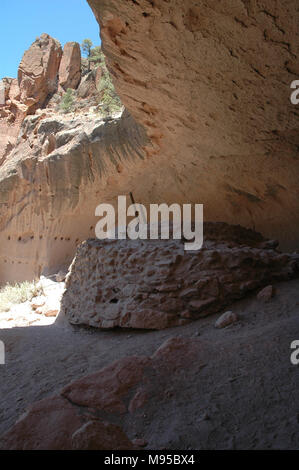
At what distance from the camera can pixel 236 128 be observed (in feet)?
11.4

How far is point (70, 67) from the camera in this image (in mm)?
14609

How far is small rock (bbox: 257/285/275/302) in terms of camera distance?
264cm

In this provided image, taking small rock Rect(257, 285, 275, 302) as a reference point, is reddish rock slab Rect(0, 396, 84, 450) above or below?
below

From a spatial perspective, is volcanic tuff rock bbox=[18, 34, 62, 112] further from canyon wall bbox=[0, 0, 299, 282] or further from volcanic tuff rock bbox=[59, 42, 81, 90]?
canyon wall bbox=[0, 0, 299, 282]

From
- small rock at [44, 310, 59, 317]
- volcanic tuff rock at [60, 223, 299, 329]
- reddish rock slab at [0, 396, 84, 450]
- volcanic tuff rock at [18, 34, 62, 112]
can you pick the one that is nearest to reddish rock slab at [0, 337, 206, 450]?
reddish rock slab at [0, 396, 84, 450]

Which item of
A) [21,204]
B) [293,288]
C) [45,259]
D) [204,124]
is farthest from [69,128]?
[293,288]

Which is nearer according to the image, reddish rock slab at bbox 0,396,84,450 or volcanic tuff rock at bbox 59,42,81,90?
reddish rock slab at bbox 0,396,84,450

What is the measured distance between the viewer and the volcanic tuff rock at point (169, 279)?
9.24ft

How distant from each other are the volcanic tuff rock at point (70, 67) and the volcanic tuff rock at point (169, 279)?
43.2 ft

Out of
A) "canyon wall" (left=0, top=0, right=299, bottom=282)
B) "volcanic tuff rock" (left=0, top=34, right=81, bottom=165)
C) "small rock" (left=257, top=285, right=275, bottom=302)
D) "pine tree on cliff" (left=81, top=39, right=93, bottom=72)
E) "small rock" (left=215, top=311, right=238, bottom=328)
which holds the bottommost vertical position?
"small rock" (left=215, top=311, right=238, bottom=328)

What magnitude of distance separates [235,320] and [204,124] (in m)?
2.23

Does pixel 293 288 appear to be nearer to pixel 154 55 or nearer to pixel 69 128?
pixel 154 55

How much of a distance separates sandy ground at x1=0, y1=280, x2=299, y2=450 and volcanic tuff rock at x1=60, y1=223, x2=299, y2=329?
5.2 inches

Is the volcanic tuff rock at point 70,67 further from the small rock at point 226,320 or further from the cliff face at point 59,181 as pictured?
the small rock at point 226,320
